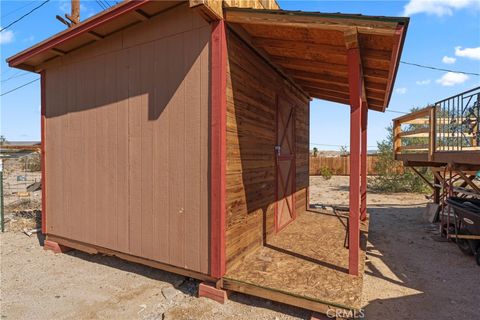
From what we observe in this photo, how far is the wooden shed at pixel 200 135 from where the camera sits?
3324 millimetres

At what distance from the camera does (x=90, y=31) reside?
4.20m

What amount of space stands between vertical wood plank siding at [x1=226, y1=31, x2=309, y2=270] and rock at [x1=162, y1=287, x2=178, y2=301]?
79cm

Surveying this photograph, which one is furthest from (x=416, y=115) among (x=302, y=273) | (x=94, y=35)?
(x=94, y=35)

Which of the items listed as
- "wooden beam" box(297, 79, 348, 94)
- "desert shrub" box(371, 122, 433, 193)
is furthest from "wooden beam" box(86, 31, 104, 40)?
"desert shrub" box(371, 122, 433, 193)

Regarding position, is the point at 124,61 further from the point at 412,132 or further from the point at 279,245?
the point at 412,132

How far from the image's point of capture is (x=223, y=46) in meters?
3.36

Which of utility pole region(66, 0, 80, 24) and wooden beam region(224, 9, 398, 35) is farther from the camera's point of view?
utility pole region(66, 0, 80, 24)

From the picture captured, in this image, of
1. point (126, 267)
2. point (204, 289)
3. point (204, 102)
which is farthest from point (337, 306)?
point (126, 267)

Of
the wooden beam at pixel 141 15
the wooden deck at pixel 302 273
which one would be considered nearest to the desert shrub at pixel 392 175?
the wooden deck at pixel 302 273

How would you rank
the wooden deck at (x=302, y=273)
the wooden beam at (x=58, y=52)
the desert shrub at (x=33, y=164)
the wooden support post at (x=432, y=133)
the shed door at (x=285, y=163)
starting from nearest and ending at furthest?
the wooden deck at (x=302, y=273)
the wooden beam at (x=58, y=52)
the shed door at (x=285, y=163)
the wooden support post at (x=432, y=133)
the desert shrub at (x=33, y=164)

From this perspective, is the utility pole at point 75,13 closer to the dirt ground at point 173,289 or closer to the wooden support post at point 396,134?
the dirt ground at point 173,289

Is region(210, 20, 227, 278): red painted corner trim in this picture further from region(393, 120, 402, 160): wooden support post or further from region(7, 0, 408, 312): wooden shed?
region(393, 120, 402, 160): wooden support post

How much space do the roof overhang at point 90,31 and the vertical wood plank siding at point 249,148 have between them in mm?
1101

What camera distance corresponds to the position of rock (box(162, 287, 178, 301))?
3580 millimetres
